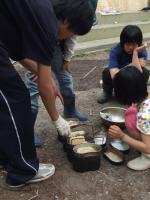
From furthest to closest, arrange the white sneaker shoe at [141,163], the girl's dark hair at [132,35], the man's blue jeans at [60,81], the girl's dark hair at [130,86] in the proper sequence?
the girl's dark hair at [132,35], the man's blue jeans at [60,81], the white sneaker shoe at [141,163], the girl's dark hair at [130,86]

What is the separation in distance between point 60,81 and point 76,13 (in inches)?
47.8

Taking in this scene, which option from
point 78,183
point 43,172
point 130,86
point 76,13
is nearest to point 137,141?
point 130,86

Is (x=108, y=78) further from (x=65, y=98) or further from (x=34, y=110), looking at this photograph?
(x=34, y=110)

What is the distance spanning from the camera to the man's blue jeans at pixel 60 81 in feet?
9.86

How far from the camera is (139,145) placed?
270 cm

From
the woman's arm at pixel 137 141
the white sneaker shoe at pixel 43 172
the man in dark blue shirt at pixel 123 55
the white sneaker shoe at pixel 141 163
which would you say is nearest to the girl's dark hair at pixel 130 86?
the woman's arm at pixel 137 141

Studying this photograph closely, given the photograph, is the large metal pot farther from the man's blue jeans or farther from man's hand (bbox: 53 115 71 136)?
man's hand (bbox: 53 115 71 136)

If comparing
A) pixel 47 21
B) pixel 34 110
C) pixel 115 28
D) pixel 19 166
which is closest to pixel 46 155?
pixel 34 110

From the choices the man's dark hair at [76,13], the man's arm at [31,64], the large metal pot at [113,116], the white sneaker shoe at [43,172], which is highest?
the man's dark hair at [76,13]

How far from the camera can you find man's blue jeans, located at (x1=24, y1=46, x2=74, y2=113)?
9.86 ft

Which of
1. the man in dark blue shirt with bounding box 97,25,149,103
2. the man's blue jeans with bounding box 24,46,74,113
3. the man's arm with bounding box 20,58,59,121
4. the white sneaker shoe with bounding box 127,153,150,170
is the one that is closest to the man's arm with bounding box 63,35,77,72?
the man's blue jeans with bounding box 24,46,74,113

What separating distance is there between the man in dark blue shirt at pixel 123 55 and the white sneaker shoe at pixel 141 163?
1119 mm

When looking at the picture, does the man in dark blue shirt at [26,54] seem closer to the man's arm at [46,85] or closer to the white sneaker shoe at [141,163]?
the man's arm at [46,85]

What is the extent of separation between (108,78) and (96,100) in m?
0.27
